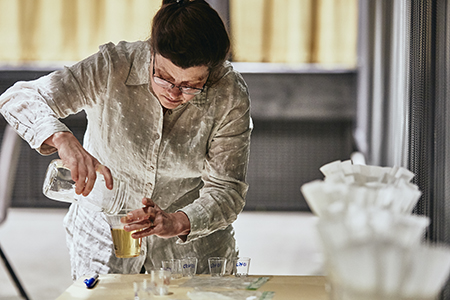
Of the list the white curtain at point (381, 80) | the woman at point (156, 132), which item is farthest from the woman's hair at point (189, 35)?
the white curtain at point (381, 80)

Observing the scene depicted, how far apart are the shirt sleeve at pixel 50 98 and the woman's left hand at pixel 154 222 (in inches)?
13.9

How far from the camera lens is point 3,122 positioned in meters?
6.14

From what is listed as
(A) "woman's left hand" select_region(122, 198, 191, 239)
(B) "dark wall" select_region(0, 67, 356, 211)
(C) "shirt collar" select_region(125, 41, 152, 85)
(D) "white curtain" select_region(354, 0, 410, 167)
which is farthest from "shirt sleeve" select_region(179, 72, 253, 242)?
(B) "dark wall" select_region(0, 67, 356, 211)

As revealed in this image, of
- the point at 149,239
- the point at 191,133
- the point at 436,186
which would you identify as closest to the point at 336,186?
the point at 436,186

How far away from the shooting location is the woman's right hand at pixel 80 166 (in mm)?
1518

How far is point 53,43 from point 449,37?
5449 mm

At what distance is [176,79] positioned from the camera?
166 cm

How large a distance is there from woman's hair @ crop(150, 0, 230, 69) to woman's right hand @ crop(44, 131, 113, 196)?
1.24 feet

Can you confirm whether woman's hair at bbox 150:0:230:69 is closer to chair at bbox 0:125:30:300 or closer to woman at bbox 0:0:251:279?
woman at bbox 0:0:251:279

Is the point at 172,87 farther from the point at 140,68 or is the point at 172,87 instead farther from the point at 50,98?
the point at 50,98

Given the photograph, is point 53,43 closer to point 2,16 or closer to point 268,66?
point 2,16

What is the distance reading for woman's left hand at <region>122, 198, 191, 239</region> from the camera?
5.04 feet

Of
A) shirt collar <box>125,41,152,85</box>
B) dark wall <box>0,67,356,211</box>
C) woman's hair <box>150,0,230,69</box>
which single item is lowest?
dark wall <box>0,67,356,211</box>

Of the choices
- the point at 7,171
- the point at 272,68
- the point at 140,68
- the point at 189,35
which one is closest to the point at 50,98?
the point at 140,68
